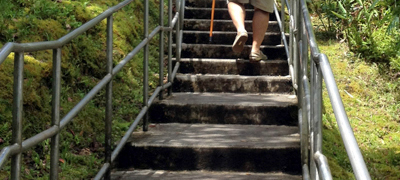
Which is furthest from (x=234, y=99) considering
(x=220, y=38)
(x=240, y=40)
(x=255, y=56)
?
(x=220, y=38)

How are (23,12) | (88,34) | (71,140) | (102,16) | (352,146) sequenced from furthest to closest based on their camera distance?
1. (88,34)
2. (23,12)
3. (71,140)
4. (102,16)
5. (352,146)

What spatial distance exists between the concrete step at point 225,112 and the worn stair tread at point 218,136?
0.26ft

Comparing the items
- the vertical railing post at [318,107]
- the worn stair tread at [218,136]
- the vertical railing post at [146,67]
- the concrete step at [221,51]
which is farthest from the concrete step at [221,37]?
the vertical railing post at [318,107]

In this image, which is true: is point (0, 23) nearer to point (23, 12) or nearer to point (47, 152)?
point (23, 12)

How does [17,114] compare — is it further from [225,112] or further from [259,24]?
[259,24]

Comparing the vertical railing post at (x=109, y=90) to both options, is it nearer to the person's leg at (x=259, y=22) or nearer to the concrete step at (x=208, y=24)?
the person's leg at (x=259, y=22)

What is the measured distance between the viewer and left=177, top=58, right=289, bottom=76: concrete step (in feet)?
18.3

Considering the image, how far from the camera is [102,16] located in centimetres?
327

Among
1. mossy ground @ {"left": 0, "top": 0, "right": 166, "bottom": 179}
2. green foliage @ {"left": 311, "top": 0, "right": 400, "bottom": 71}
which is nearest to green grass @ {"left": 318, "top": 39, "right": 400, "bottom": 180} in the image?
green foliage @ {"left": 311, "top": 0, "right": 400, "bottom": 71}

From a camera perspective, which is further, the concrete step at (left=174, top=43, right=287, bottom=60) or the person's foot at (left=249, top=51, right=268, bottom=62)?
the concrete step at (left=174, top=43, right=287, bottom=60)

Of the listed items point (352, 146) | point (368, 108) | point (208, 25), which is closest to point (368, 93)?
point (368, 108)

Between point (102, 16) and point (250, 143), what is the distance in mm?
1395

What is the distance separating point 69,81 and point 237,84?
1590 millimetres

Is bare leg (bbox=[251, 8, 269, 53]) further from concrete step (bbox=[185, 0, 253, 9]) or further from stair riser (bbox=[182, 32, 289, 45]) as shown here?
concrete step (bbox=[185, 0, 253, 9])
